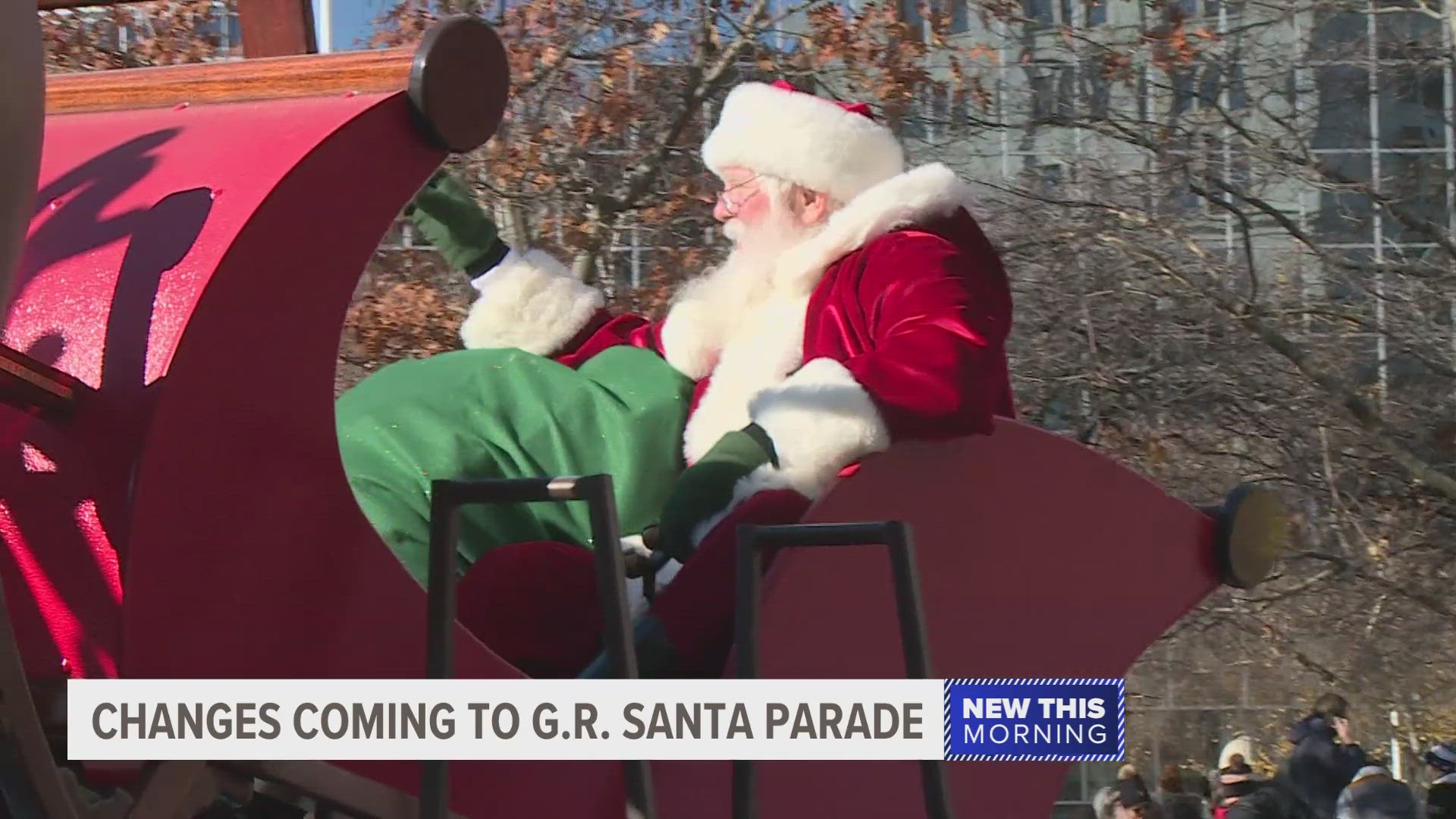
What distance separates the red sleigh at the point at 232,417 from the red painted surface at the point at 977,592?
0.02 meters

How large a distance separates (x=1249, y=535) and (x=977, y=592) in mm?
977

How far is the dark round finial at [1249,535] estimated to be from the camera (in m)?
3.71

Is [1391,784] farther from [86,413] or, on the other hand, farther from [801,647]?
[86,413]

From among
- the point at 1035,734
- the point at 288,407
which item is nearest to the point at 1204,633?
the point at 1035,734

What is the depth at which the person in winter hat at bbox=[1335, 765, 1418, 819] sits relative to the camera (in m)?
5.35

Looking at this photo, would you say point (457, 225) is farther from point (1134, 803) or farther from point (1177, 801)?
point (1177, 801)

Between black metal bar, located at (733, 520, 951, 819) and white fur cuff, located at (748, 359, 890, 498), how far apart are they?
347mm

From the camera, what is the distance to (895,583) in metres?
2.45

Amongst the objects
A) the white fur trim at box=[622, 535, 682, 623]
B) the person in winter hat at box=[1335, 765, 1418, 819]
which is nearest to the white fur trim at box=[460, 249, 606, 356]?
the white fur trim at box=[622, 535, 682, 623]

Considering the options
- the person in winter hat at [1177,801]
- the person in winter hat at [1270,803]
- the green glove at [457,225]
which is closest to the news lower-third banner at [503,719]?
the green glove at [457,225]

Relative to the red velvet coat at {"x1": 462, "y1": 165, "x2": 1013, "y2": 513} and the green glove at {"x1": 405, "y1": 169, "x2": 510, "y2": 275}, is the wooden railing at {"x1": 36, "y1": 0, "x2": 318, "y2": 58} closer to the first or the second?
the red velvet coat at {"x1": 462, "y1": 165, "x2": 1013, "y2": 513}

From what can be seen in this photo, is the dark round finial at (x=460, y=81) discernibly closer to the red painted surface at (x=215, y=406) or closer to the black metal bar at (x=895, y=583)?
the red painted surface at (x=215, y=406)

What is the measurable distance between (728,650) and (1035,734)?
71 cm

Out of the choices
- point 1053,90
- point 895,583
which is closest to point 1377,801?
point 895,583
